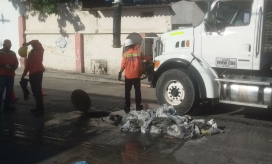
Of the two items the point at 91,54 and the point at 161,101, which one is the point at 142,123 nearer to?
the point at 161,101

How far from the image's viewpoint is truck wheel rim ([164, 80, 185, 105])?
25.2ft

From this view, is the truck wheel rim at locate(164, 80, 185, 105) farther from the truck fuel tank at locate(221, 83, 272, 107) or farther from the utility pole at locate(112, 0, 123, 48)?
the utility pole at locate(112, 0, 123, 48)

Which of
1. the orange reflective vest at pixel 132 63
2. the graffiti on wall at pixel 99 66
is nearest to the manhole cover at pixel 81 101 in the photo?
the orange reflective vest at pixel 132 63

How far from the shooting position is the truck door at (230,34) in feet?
22.4

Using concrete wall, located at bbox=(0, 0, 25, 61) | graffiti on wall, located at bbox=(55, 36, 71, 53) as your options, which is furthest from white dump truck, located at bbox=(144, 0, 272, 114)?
concrete wall, located at bbox=(0, 0, 25, 61)

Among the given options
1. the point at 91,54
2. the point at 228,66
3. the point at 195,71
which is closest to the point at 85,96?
the point at 195,71

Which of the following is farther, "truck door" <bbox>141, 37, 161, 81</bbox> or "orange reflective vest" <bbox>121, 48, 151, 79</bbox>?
"truck door" <bbox>141, 37, 161, 81</bbox>

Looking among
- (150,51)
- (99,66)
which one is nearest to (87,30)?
(99,66)

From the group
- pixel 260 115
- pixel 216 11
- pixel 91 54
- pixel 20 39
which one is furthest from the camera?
pixel 20 39

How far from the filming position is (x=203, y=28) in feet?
24.1

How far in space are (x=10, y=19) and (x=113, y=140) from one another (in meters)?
14.5

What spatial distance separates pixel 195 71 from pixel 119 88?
528cm

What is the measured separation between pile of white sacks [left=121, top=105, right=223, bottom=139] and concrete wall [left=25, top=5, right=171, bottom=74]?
7683mm

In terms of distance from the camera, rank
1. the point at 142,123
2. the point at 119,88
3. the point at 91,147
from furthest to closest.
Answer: the point at 119,88 → the point at 142,123 → the point at 91,147
